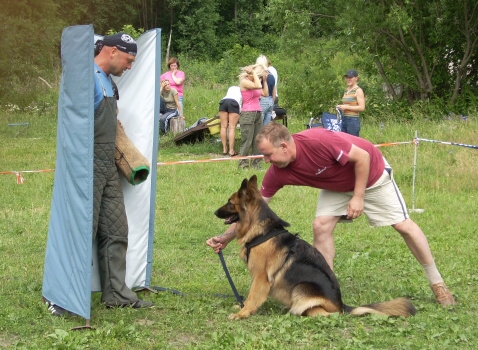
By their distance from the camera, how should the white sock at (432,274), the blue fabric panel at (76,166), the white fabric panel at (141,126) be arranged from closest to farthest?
the blue fabric panel at (76,166) < the white sock at (432,274) < the white fabric panel at (141,126)

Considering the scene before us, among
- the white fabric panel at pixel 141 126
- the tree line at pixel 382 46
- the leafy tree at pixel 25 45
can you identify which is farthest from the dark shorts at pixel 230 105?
the leafy tree at pixel 25 45

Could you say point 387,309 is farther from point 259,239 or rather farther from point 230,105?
point 230,105

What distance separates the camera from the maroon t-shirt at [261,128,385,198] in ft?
17.7

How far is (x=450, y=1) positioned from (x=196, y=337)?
14259 mm

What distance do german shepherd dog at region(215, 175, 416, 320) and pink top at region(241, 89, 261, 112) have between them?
26.0 feet

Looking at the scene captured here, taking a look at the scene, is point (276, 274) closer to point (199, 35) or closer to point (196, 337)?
point (196, 337)

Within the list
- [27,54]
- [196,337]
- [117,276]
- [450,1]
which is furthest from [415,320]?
[27,54]

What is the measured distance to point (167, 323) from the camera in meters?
5.36

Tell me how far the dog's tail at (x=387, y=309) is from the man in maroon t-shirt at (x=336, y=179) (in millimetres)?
520

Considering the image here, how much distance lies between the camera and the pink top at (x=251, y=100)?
13.4m

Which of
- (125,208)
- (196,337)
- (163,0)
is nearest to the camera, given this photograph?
(196,337)

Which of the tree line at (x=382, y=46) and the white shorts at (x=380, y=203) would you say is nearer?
the white shorts at (x=380, y=203)

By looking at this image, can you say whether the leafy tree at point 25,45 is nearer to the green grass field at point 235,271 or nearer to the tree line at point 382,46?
the tree line at point 382,46

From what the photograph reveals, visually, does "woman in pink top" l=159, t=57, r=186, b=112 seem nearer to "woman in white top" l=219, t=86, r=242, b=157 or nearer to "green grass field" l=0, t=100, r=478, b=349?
"woman in white top" l=219, t=86, r=242, b=157
